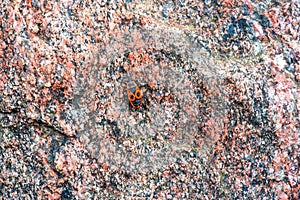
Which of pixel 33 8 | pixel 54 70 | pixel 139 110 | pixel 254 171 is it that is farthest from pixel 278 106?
pixel 33 8

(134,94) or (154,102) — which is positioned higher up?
(134,94)

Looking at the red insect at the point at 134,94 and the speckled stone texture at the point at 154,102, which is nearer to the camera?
the speckled stone texture at the point at 154,102

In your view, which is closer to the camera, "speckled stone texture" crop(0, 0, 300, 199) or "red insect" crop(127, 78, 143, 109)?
"speckled stone texture" crop(0, 0, 300, 199)

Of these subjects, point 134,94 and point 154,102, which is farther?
point 154,102
